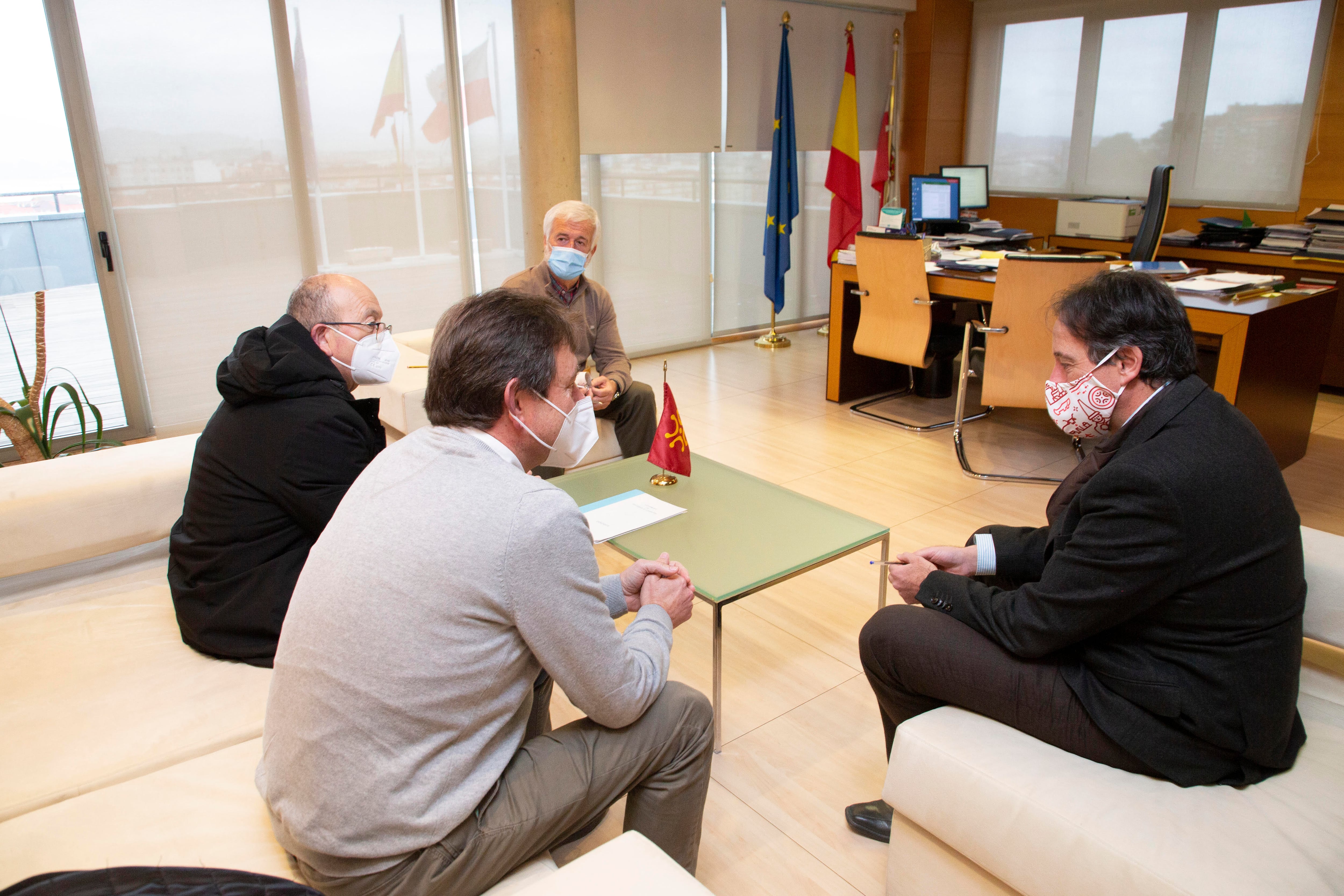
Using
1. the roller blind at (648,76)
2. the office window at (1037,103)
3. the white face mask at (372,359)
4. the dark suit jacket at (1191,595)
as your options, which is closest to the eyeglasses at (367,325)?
the white face mask at (372,359)

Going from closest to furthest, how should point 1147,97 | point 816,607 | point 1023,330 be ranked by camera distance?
point 816,607
point 1023,330
point 1147,97

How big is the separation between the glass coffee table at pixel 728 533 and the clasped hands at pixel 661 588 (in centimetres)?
36

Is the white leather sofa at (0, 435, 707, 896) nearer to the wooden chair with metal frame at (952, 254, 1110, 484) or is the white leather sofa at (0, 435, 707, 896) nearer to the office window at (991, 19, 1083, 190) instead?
the wooden chair with metal frame at (952, 254, 1110, 484)

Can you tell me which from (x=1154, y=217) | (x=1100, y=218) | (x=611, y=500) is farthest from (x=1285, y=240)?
(x=611, y=500)

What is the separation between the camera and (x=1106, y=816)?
1.30 m

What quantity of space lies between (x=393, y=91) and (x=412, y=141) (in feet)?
0.86

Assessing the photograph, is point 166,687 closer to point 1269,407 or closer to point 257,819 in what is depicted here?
point 257,819

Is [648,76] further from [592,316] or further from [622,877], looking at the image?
[622,877]

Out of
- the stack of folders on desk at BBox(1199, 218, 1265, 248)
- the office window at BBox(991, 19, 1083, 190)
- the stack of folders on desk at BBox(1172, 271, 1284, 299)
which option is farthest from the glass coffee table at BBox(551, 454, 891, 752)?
the office window at BBox(991, 19, 1083, 190)

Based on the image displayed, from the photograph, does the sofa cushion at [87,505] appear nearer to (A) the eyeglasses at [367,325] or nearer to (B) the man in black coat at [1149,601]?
(A) the eyeglasses at [367,325]

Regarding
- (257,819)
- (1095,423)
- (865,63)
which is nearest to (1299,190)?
(865,63)

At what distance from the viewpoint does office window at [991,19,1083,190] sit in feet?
20.9

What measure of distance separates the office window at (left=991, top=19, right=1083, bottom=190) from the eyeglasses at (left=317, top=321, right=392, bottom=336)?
590cm

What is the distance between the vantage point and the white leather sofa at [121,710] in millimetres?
1285
